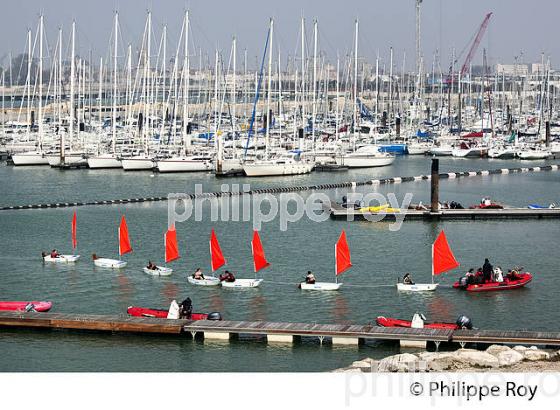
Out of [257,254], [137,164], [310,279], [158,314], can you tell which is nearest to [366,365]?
[158,314]

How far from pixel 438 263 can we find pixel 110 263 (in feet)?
46.1

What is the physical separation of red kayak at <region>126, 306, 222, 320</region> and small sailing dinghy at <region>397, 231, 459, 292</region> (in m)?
8.59

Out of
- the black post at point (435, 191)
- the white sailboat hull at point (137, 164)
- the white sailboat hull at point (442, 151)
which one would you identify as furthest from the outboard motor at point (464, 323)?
the white sailboat hull at point (442, 151)

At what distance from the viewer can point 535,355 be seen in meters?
29.1

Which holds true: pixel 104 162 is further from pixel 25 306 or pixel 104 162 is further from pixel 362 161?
pixel 25 306

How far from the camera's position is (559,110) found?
585ft

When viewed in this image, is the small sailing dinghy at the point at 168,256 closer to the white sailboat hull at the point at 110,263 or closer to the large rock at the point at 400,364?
the white sailboat hull at the point at 110,263

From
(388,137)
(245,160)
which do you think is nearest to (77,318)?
(245,160)

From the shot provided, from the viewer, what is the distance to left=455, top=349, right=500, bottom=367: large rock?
93.7 ft

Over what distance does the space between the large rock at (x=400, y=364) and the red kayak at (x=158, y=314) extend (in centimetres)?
828

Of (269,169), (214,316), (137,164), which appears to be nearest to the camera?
(214,316)

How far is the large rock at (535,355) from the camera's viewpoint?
29.0 metres

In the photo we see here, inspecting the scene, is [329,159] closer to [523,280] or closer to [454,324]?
[523,280]

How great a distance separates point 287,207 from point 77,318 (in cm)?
3304
